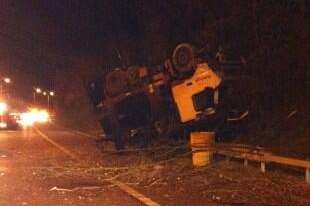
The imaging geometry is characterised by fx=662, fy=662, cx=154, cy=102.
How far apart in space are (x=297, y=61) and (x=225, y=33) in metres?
2.84

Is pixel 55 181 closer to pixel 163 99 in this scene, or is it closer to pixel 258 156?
pixel 258 156

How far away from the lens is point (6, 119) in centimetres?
4553

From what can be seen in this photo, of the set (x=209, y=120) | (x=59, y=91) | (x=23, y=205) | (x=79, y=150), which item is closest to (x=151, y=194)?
(x=23, y=205)

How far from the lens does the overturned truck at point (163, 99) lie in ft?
63.4

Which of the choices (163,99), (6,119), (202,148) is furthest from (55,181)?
(6,119)

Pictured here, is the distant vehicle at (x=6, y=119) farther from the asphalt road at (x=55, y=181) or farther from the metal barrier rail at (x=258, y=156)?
the metal barrier rail at (x=258, y=156)

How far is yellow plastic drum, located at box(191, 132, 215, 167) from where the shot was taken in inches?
666

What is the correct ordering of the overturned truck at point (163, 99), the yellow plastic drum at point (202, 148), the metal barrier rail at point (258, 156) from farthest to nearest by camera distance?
the overturned truck at point (163, 99), the yellow plastic drum at point (202, 148), the metal barrier rail at point (258, 156)

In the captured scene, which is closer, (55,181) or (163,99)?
(55,181)

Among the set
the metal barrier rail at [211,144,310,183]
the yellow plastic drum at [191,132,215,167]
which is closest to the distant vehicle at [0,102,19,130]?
the yellow plastic drum at [191,132,215,167]

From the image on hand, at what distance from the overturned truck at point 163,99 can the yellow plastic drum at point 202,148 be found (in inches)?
85.5

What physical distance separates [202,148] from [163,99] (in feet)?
12.8

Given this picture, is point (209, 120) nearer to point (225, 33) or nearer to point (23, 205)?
point (225, 33)

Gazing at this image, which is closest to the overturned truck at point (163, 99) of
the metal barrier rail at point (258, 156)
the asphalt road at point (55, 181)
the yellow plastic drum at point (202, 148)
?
the asphalt road at point (55, 181)
